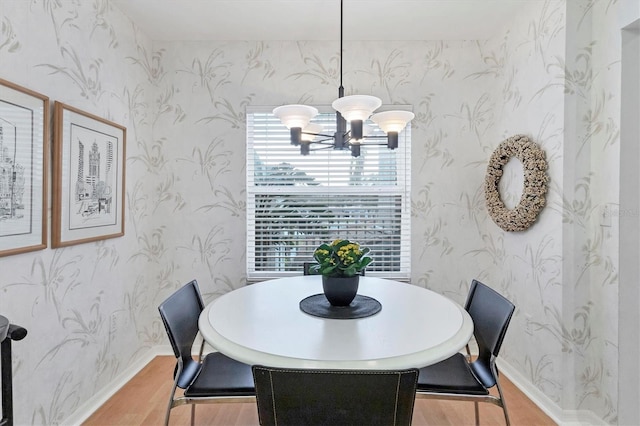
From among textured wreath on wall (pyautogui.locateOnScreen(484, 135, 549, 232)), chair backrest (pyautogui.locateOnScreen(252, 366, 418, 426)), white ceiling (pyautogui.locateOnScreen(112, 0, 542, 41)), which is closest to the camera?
chair backrest (pyautogui.locateOnScreen(252, 366, 418, 426))

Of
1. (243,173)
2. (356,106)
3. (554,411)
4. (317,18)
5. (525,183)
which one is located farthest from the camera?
(243,173)

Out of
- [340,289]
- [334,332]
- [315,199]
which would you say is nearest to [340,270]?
[340,289]

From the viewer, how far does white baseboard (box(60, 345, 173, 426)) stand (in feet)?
Result: 6.44

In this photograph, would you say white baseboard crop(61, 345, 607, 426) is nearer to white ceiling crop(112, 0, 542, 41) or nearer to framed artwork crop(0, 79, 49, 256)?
framed artwork crop(0, 79, 49, 256)

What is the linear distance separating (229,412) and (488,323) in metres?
1.58

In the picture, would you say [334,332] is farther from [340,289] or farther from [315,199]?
[315,199]

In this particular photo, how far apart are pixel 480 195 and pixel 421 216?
51 centimetres

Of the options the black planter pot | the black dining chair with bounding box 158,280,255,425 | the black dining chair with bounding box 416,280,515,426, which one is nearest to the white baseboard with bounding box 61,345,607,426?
the black dining chair with bounding box 416,280,515,426

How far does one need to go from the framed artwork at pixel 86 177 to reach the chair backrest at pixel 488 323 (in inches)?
87.4

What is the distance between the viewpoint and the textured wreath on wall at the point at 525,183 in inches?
83.6

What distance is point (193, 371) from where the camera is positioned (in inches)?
63.5

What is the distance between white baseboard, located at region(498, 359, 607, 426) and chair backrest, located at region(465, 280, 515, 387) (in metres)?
0.80

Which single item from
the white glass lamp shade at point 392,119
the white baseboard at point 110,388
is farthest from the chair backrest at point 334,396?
the white baseboard at point 110,388

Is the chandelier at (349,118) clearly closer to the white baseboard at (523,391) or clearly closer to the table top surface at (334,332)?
the table top surface at (334,332)
